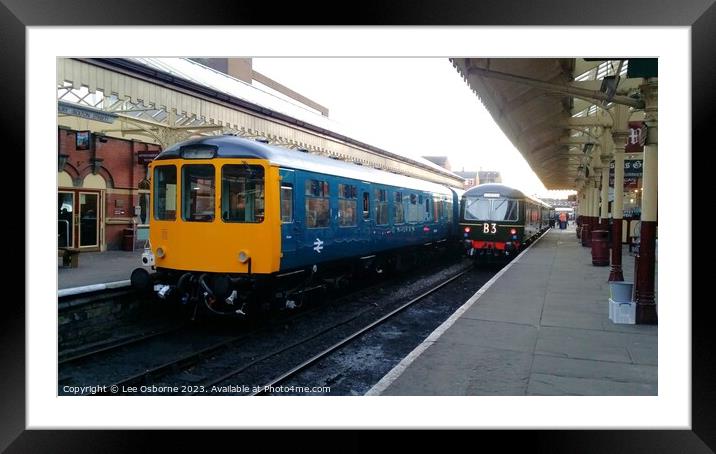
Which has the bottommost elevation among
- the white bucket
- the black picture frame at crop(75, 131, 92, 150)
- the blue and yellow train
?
the white bucket

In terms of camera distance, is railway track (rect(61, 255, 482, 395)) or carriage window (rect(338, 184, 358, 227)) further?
carriage window (rect(338, 184, 358, 227))

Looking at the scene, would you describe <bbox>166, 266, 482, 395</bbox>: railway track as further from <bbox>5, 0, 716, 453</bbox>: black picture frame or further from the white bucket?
the white bucket

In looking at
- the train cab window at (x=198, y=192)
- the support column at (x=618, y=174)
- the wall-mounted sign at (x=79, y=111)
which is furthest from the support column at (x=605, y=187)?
the wall-mounted sign at (x=79, y=111)

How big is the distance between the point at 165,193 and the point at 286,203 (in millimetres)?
1916

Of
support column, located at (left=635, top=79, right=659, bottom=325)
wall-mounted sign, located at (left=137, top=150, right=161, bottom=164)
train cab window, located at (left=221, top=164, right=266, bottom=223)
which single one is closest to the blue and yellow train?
train cab window, located at (left=221, top=164, right=266, bottom=223)

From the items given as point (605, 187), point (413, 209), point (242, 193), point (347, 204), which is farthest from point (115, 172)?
point (605, 187)

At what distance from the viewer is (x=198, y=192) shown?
27.8ft

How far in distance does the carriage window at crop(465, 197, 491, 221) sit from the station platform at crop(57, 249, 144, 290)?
9.98 metres

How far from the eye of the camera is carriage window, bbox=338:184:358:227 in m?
10.5

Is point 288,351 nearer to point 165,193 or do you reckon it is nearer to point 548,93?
point 165,193

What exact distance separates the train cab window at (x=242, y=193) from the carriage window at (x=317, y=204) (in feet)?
3.98

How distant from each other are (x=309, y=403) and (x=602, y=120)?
12.0m
